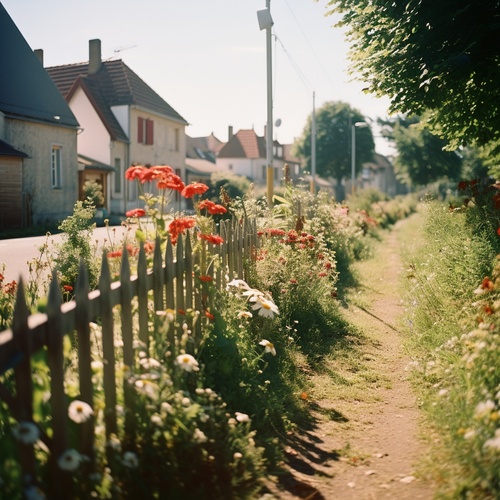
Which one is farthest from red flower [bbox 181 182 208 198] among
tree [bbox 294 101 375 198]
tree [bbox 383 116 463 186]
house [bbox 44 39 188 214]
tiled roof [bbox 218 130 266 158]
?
tiled roof [bbox 218 130 266 158]

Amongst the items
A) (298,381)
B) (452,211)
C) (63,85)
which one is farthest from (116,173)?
(298,381)

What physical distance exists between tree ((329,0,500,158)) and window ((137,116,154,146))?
2720 centimetres

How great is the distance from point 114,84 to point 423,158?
21.0 m

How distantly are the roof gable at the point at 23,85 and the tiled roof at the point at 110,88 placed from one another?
6.93 meters

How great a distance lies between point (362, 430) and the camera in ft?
15.4

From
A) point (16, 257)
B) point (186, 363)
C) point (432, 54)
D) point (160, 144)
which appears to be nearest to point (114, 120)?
point (160, 144)

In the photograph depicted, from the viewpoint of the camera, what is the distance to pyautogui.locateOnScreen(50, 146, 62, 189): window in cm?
2598

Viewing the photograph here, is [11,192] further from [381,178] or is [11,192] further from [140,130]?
[381,178]

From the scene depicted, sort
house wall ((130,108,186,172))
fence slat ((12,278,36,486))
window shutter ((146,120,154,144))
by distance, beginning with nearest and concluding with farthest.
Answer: fence slat ((12,278,36,486)), house wall ((130,108,186,172)), window shutter ((146,120,154,144))

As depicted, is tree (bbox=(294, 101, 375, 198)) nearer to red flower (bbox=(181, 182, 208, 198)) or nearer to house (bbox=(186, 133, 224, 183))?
house (bbox=(186, 133, 224, 183))

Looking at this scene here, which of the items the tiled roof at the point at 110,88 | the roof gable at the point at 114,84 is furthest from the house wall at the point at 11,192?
the roof gable at the point at 114,84

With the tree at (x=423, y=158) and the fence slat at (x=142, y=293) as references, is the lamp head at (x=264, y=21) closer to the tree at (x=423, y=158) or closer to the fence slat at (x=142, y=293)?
the fence slat at (x=142, y=293)

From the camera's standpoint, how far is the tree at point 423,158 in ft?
131

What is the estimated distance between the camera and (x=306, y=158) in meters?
64.8
